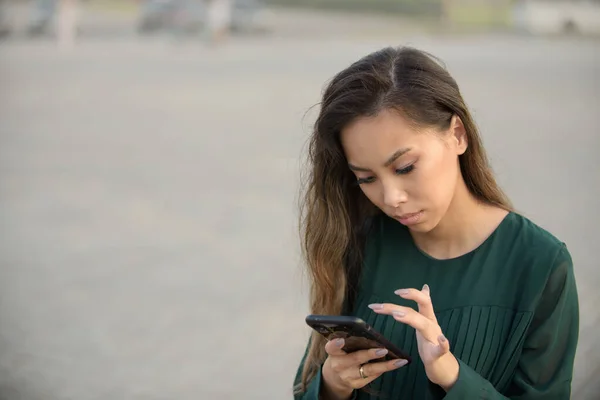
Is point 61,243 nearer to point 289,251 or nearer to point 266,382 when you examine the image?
point 289,251

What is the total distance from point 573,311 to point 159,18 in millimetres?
23589

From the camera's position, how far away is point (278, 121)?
12227 mm

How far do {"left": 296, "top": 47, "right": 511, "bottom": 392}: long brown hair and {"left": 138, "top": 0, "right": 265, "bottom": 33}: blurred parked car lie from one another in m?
22.2

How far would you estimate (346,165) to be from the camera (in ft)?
7.65

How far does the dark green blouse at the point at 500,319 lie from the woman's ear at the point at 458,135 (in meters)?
0.19

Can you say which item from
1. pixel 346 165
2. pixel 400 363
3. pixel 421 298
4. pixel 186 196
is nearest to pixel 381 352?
pixel 400 363

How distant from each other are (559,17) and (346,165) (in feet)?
79.2

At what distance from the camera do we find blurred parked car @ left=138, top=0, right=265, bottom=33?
24.2 meters

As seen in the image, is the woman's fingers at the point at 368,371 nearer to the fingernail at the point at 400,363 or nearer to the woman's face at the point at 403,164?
the fingernail at the point at 400,363

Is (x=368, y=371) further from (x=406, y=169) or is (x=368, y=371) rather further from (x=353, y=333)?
(x=406, y=169)

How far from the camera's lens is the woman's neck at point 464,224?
2232 millimetres

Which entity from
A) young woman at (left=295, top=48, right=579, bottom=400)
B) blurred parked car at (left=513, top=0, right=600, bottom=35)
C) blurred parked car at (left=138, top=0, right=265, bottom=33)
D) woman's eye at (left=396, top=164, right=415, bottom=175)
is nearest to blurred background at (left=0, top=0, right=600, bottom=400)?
young woman at (left=295, top=48, right=579, bottom=400)

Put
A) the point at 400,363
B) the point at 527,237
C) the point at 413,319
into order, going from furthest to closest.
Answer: the point at 527,237, the point at 400,363, the point at 413,319

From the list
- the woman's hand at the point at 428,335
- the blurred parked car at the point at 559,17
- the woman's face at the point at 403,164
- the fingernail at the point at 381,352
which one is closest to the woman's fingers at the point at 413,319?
the woman's hand at the point at 428,335
